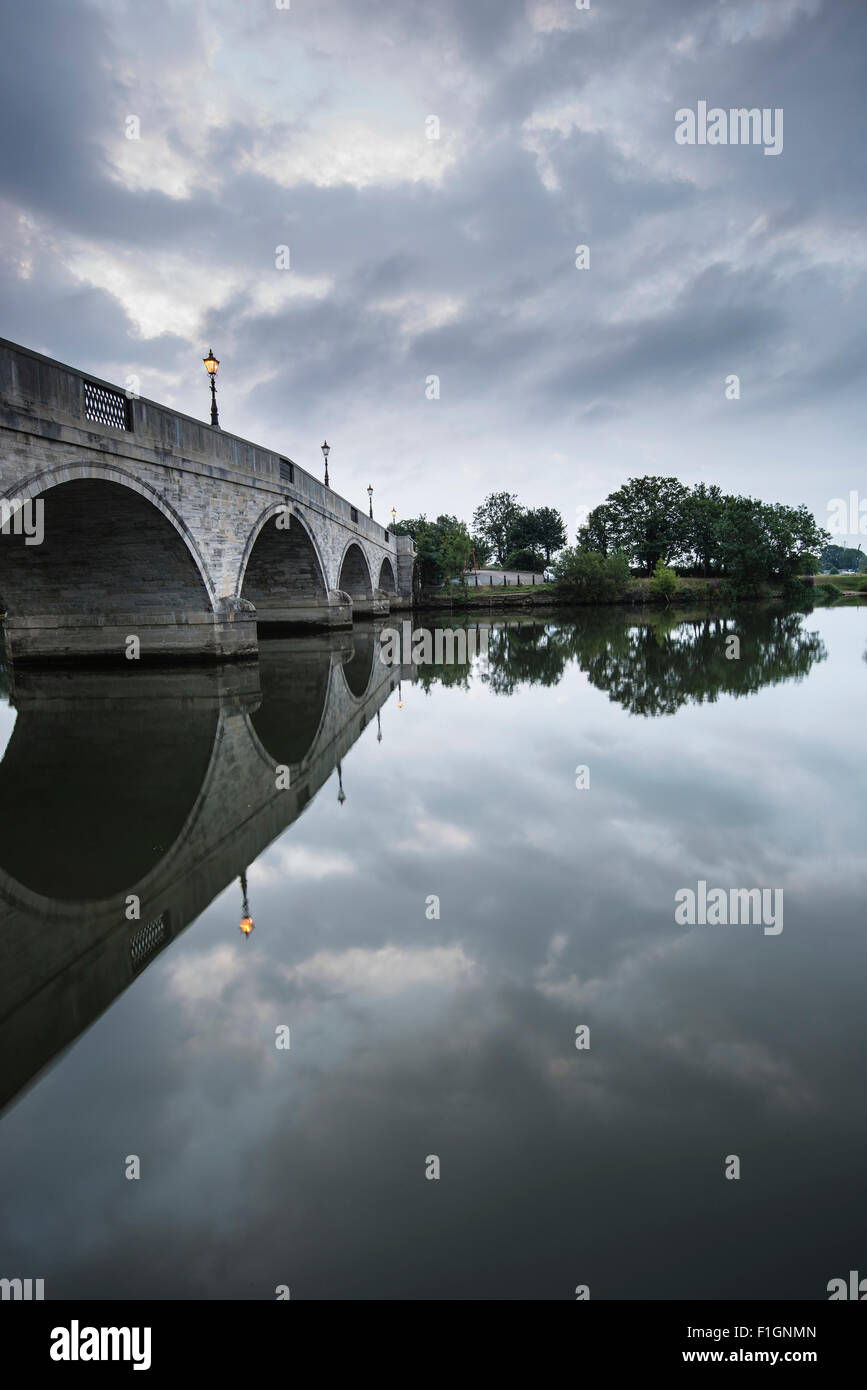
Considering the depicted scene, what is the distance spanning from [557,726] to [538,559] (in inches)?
3335

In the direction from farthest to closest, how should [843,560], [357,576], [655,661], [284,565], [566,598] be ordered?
[843,560]
[566,598]
[357,576]
[284,565]
[655,661]

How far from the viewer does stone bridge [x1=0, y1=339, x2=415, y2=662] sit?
32.1ft

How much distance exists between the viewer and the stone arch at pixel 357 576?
115 ft

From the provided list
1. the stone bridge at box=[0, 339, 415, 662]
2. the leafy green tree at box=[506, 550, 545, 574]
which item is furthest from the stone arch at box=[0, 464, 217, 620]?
the leafy green tree at box=[506, 550, 545, 574]

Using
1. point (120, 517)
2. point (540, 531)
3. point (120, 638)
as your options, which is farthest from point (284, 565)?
point (540, 531)

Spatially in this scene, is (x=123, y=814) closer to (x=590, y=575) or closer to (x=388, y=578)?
(x=388, y=578)

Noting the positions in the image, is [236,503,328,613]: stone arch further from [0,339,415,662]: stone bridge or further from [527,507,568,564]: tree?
[527,507,568,564]: tree

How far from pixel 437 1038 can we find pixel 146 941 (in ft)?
6.37

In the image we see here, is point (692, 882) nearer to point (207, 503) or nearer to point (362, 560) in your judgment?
point (207, 503)

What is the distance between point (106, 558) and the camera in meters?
14.2

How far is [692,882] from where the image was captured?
416 cm

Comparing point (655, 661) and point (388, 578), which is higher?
point (388, 578)

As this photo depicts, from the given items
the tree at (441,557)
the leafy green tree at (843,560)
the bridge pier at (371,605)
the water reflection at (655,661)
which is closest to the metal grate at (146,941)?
the water reflection at (655,661)

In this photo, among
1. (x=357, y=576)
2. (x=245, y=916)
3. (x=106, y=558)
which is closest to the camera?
(x=245, y=916)
